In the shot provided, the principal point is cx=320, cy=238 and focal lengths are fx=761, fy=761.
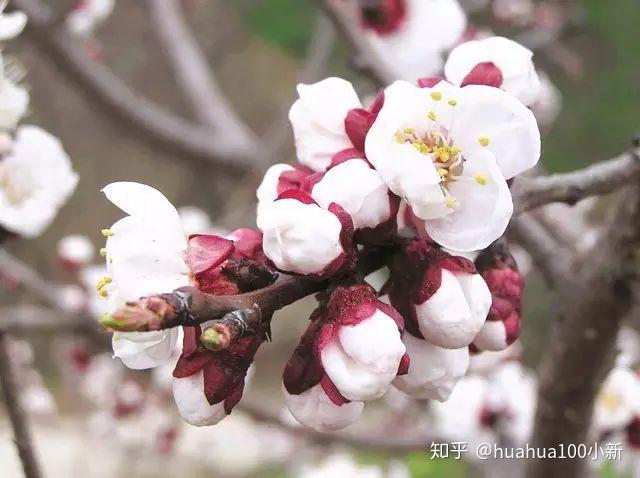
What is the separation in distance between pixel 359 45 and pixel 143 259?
64 cm

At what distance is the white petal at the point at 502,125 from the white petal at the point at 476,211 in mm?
12

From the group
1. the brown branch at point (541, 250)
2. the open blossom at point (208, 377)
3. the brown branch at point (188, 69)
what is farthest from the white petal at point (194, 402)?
the brown branch at point (188, 69)

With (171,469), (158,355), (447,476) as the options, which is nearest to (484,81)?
(158,355)

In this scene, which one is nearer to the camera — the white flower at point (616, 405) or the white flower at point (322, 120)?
the white flower at point (322, 120)

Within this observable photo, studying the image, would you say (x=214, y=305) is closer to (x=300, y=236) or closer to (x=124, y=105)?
(x=300, y=236)

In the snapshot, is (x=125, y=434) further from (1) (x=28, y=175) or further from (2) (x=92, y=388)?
(1) (x=28, y=175)

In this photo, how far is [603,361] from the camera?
2.22 feet

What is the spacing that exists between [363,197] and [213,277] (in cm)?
8

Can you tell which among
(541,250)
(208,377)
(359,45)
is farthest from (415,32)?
(208,377)

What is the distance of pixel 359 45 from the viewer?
0.93 metres

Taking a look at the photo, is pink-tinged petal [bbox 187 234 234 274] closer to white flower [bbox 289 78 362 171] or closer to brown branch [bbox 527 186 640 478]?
white flower [bbox 289 78 362 171]

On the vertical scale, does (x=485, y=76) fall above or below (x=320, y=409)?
above

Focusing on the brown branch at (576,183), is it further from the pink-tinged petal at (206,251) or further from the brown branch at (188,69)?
the brown branch at (188,69)

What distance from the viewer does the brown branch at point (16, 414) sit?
0.64 meters
